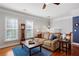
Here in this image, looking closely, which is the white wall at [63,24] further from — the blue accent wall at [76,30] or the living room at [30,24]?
the blue accent wall at [76,30]

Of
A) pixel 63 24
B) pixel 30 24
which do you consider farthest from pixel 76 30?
pixel 30 24

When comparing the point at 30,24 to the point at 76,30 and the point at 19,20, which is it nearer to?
the point at 19,20

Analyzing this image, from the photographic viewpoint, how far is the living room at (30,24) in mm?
3373

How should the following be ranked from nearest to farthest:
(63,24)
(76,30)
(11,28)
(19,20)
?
(76,30), (11,28), (19,20), (63,24)

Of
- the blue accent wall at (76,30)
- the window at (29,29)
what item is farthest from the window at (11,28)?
the blue accent wall at (76,30)

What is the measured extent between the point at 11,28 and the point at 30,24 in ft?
5.21

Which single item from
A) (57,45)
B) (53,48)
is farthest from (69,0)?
(57,45)

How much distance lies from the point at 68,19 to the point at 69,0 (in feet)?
19.0

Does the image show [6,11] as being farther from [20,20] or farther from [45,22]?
[45,22]

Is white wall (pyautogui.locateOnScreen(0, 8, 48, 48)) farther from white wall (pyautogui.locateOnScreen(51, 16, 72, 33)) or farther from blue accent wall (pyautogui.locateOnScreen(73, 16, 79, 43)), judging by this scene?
blue accent wall (pyautogui.locateOnScreen(73, 16, 79, 43))

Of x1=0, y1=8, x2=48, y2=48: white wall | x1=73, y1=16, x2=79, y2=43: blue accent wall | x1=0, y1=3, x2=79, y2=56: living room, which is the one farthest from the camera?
x1=73, y1=16, x2=79, y2=43: blue accent wall

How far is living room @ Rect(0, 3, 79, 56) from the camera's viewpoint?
337cm

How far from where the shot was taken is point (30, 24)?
5668 millimetres

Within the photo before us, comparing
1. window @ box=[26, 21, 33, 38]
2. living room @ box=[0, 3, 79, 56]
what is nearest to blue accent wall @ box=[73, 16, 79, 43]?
living room @ box=[0, 3, 79, 56]
